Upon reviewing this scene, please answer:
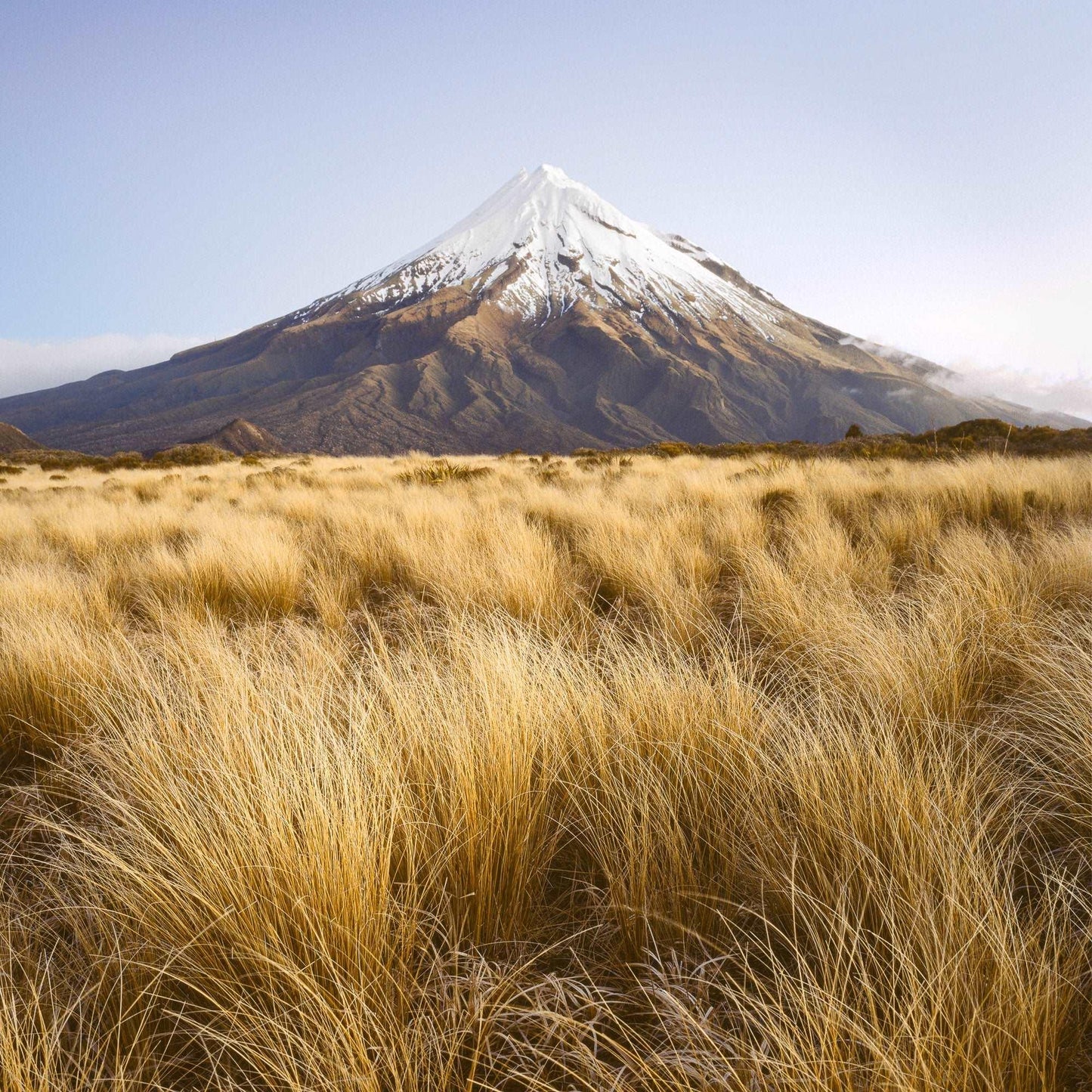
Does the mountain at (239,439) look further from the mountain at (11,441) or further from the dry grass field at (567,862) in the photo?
the dry grass field at (567,862)

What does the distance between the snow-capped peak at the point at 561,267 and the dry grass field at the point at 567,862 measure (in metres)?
184

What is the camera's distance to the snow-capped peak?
172m

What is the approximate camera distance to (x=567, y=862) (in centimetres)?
132

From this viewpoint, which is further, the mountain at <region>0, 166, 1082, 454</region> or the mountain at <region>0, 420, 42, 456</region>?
the mountain at <region>0, 166, 1082, 454</region>

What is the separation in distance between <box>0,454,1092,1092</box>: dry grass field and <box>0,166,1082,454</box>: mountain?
97.3 meters

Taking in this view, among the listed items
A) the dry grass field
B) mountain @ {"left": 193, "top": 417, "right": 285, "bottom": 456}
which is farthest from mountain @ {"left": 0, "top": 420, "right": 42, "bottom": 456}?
the dry grass field

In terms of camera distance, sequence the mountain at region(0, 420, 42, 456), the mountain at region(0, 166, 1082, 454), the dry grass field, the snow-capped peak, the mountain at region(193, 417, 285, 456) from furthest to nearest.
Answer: the snow-capped peak, the mountain at region(0, 166, 1082, 454), the mountain at region(193, 417, 285, 456), the mountain at region(0, 420, 42, 456), the dry grass field

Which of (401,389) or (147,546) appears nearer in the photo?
(147,546)

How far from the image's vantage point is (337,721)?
5.35 ft

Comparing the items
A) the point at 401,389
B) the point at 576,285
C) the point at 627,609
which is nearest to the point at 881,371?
the point at 576,285

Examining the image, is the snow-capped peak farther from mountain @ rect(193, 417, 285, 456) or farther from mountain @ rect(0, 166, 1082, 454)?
mountain @ rect(193, 417, 285, 456)

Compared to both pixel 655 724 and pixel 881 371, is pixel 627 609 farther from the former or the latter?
pixel 881 371

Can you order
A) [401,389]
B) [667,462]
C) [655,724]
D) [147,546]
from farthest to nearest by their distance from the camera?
[401,389] → [667,462] → [147,546] → [655,724]

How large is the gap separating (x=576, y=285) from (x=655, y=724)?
642 feet
